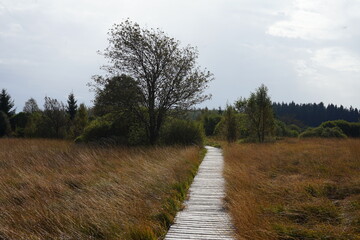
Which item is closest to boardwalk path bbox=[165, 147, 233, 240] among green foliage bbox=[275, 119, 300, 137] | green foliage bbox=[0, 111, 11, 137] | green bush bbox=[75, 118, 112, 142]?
green bush bbox=[75, 118, 112, 142]

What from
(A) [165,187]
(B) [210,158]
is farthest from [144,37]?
(A) [165,187]

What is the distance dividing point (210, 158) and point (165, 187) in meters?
5.69

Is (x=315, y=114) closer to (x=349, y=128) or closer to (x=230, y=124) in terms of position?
(x=349, y=128)

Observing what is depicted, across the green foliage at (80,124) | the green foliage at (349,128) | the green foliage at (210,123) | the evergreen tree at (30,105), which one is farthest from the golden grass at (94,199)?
the evergreen tree at (30,105)

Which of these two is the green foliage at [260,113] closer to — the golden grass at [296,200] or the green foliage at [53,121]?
the golden grass at [296,200]

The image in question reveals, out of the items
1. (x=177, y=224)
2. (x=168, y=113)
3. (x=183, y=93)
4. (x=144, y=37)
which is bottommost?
(x=177, y=224)

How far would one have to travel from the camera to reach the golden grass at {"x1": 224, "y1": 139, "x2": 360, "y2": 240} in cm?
448

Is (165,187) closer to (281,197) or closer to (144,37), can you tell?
(281,197)

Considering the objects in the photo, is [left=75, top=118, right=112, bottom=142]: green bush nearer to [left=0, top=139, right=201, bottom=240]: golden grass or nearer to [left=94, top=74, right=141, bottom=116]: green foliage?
[left=94, top=74, right=141, bottom=116]: green foliage


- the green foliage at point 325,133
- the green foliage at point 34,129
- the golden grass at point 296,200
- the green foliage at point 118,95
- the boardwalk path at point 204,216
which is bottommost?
the boardwalk path at point 204,216

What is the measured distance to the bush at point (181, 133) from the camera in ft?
56.1

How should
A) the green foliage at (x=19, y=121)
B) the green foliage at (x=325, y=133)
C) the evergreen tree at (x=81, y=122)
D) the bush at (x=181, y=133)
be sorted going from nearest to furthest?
1. the bush at (x=181, y=133)
2. the green foliage at (x=325, y=133)
3. the evergreen tree at (x=81, y=122)
4. the green foliage at (x=19, y=121)

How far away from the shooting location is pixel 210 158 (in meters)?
12.4

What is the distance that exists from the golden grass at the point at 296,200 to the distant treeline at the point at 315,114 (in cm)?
8641
